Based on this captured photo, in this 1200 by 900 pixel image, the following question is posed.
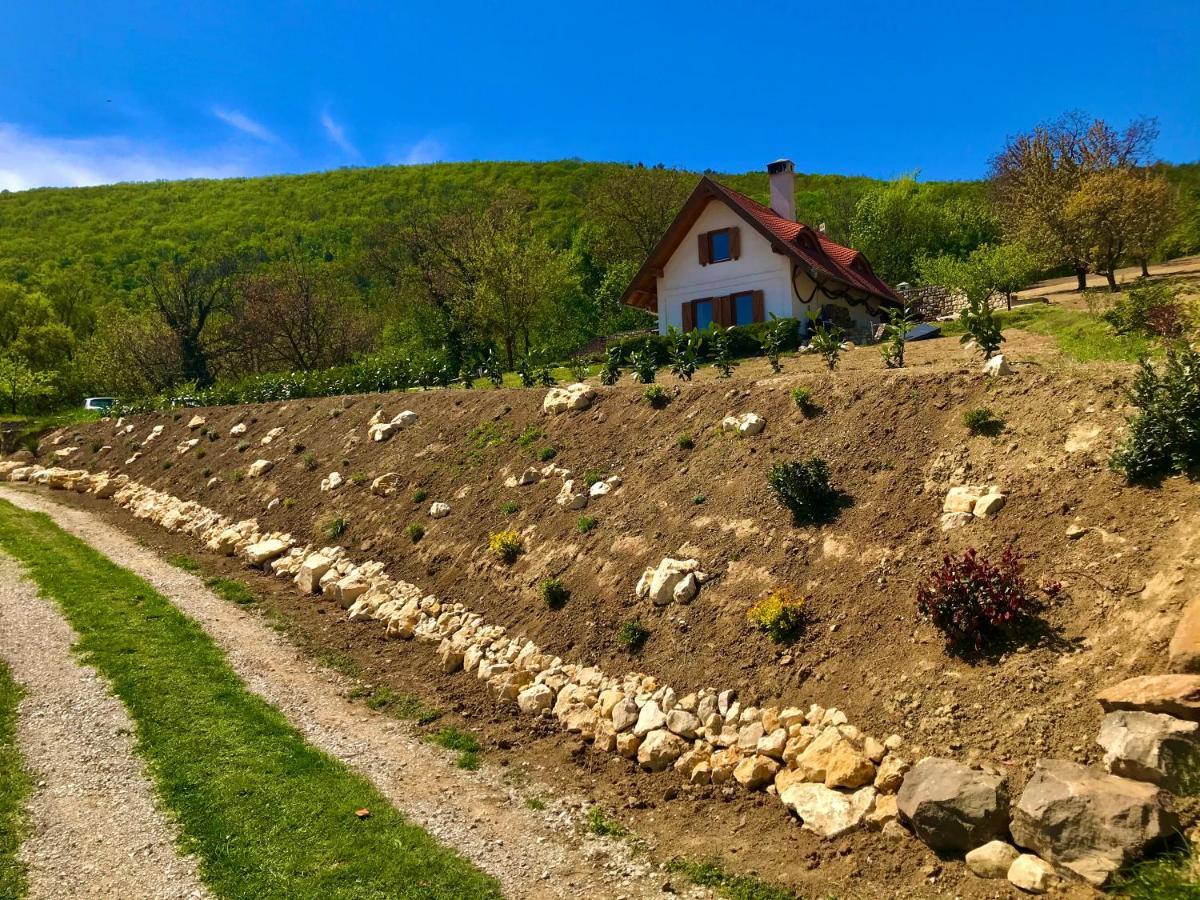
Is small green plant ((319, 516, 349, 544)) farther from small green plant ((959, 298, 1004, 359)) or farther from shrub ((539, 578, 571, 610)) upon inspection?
small green plant ((959, 298, 1004, 359))

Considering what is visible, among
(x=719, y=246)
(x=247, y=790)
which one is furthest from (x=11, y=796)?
(x=719, y=246)

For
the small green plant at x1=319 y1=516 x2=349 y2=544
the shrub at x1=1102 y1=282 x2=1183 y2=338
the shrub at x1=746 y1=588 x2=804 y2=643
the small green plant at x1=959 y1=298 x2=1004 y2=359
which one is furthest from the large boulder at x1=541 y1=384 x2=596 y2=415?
the shrub at x1=1102 y1=282 x2=1183 y2=338

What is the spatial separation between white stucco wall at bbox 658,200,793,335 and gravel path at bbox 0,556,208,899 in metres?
27.3

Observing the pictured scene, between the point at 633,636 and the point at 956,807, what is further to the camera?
the point at 633,636

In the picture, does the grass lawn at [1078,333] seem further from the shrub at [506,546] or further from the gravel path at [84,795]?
the gravel path at [84,795]

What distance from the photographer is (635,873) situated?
24.3ft

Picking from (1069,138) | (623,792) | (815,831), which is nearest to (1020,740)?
(815,831)

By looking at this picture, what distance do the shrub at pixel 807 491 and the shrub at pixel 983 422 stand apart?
2.26 m

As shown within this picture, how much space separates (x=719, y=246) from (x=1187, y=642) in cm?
2942

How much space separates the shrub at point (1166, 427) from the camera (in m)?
7.99

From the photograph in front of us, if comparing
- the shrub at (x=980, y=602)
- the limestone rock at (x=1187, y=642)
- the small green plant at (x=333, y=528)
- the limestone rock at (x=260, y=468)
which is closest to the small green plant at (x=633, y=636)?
the shrub at (x=980, y=602)

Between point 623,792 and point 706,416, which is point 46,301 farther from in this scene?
point 623,792

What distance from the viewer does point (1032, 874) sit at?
19.4ft

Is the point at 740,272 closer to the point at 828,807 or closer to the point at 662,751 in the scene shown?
the point at 662,751
